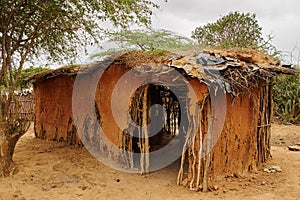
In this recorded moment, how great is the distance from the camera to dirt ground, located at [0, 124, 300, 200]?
18.0ft

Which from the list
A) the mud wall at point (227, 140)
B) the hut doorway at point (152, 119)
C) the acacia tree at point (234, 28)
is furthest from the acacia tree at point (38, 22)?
the acacia tree at point (234, 28)

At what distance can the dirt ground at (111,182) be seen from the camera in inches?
216

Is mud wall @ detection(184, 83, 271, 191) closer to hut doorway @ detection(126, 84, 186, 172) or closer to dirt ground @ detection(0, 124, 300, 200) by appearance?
dirt ground @ detection(0, 124, 300, 200)

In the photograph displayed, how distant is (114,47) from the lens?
26.5 feet

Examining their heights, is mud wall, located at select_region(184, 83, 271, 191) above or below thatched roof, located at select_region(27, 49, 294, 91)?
below

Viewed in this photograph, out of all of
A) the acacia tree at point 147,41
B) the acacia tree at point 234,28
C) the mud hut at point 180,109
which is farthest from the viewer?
the acacia tree at point 234,28

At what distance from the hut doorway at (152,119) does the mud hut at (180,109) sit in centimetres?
3

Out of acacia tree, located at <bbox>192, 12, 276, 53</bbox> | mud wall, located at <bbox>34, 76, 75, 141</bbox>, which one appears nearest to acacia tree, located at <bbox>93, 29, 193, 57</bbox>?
mud wall, located at <bbox>34, 76, 75, 141</bbox>

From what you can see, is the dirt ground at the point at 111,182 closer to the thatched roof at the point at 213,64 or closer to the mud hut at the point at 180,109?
the mud hut at the point at 180,109

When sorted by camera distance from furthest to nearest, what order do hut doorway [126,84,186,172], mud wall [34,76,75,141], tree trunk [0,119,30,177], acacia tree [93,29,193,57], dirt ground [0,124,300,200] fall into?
mud wall [34,76,75,141]
acacia tree [93,29,193,57]
hut doorway [126,84,186,172]
tree trunk [0,119,30,177]
dirt ground [0,124,300,200]

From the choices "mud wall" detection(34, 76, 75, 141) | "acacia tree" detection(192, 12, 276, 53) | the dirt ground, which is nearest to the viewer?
the dirt ground

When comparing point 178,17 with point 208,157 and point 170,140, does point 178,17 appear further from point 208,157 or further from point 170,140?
point 208,157

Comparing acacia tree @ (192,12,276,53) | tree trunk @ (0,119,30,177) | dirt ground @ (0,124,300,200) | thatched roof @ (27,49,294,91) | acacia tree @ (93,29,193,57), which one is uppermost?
acacia tree @ (192,12,276,53)

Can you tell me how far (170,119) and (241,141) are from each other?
4.32 metres
